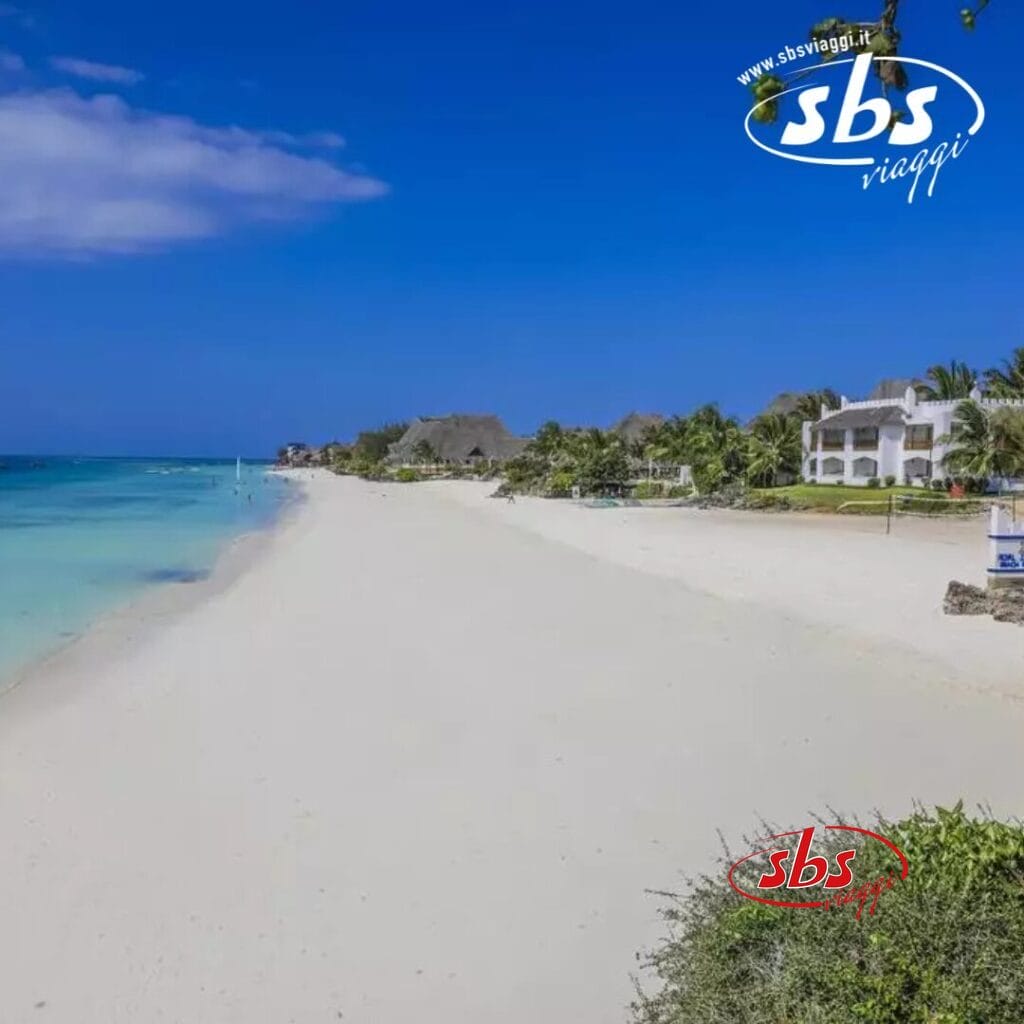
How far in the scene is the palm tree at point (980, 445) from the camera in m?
33.5

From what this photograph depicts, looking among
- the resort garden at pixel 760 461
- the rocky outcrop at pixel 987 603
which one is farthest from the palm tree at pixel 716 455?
the rocky outcrop at pixel 987 603

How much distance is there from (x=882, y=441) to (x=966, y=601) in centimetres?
3362

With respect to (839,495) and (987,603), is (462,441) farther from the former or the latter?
(987,603)

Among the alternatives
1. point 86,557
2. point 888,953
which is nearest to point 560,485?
point 86,557

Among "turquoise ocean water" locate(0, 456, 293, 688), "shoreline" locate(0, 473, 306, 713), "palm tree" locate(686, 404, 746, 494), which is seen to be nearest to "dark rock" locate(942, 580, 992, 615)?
"shoreline" locate(0, 473, 306, 713)

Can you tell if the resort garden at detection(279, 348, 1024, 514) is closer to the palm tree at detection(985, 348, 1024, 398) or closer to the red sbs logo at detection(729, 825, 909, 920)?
the palm tree at detection(985, 348, 1024, 398)

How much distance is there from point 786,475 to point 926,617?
121 ft

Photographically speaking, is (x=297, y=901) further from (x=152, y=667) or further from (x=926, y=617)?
(x=926, y=617)

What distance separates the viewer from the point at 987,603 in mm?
11039

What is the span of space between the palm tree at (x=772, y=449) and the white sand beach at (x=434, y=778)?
2995cm

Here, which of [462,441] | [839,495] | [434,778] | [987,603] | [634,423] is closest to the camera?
[434,778]

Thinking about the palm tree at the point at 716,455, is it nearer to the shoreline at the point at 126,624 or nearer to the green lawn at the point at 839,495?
the green lawn at the point at 839,495

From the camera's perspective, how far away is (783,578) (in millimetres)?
14789

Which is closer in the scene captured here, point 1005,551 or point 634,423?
point 1005,551
